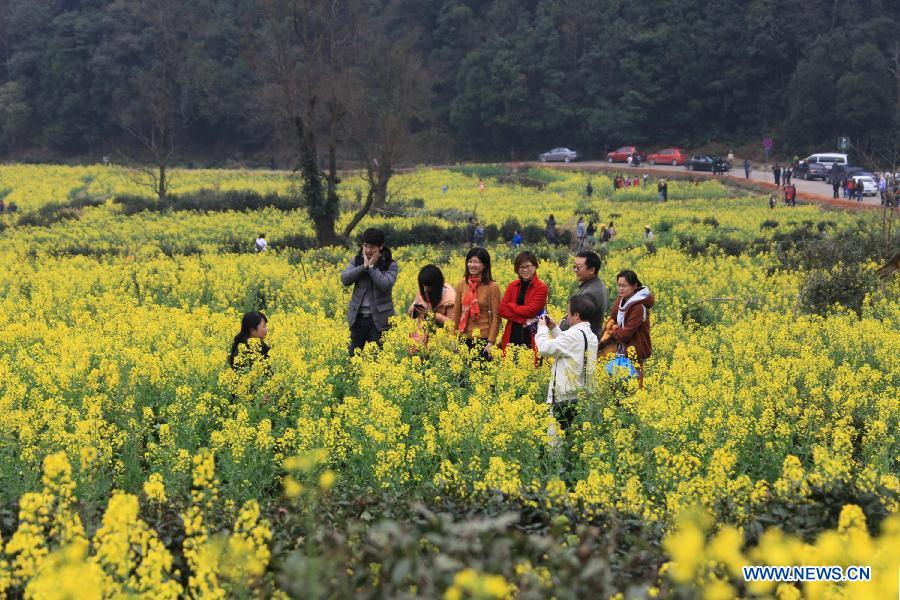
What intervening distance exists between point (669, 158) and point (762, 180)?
504 inches

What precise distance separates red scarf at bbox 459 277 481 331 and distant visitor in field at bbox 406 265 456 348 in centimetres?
24

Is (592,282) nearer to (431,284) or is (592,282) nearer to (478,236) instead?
(431,284)

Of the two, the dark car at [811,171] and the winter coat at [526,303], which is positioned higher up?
the dark car at [811,171]

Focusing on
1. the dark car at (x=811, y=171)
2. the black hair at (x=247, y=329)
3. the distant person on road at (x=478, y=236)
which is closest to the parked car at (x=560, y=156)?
the dark car at (x=811, y=171)

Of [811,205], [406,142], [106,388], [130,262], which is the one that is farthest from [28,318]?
[811,205]

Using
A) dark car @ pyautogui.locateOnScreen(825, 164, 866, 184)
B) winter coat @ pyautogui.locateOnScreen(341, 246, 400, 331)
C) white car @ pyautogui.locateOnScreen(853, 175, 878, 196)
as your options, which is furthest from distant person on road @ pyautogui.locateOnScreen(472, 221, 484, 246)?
dark car @ pyautogui.locateOnScreen(825, 164, 866, 184)

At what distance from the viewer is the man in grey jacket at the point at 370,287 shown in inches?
337

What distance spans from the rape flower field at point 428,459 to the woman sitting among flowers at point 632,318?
1.50 ft

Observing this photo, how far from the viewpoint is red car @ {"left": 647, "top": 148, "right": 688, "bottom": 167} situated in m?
60.5

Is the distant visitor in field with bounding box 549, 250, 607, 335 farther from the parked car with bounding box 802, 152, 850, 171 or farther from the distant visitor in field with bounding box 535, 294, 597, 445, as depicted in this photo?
the parked car with bounding box 802, 152, 850, 171

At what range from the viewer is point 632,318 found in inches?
312

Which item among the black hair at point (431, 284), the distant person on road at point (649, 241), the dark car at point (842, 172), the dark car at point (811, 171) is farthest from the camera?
the dark car at point (811, 171)

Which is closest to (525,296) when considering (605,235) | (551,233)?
(605,235)

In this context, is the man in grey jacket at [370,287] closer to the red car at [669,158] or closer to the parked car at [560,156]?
the red car at [669,158]
